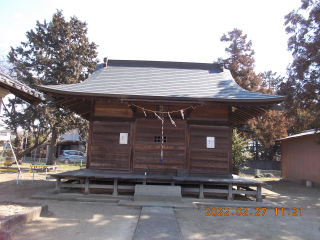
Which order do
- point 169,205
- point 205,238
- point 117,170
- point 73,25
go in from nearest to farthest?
point 205,238
point 169,205
point 117,170
point 73,25

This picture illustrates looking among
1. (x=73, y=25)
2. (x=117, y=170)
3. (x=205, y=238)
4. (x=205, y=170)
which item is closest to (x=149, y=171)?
(x=117, y=170)

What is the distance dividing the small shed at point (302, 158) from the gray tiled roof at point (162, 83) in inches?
227

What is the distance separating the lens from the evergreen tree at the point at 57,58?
60.7 ft

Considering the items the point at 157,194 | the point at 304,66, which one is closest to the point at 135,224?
the point at 157,194

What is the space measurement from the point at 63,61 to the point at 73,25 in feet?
12.4

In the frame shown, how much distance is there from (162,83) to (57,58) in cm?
1315

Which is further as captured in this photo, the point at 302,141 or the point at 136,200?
the point at 302,141

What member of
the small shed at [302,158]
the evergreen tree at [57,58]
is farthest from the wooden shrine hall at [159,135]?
the evergreen tree at [57,58]

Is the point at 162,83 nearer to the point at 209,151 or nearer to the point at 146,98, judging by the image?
the point at 146,98

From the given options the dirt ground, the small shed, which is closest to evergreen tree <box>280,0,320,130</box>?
the small shed

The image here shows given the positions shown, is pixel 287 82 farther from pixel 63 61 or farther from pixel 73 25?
pixel 73 25

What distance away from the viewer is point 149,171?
873 centimetres

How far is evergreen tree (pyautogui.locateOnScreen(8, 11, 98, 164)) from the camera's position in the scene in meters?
18.5
